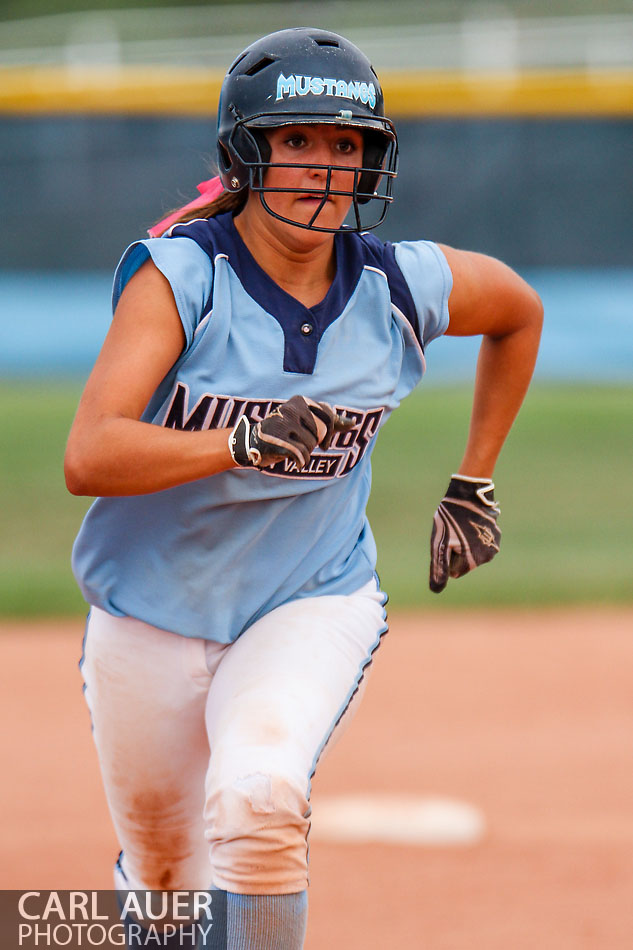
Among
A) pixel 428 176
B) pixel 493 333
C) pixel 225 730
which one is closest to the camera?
pixel 225 730

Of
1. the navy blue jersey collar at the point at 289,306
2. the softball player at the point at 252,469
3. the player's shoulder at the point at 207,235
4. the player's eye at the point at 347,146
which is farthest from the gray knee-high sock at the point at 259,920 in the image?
the player's eye at the point at 347,146

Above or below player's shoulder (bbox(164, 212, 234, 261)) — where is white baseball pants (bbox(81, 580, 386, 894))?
below

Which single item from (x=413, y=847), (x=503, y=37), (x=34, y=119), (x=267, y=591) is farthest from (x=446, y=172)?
(x=267, y=591)

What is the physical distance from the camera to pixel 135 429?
220 centimetres

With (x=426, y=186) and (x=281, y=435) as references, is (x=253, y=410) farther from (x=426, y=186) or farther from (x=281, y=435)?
(x=426, y=186)

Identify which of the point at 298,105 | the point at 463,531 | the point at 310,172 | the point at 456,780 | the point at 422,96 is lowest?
the point at 456,780

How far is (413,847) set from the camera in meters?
4.04

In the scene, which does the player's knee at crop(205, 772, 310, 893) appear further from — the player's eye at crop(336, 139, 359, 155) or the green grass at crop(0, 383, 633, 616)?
the green grass at crop(0, 383, 633, 616)

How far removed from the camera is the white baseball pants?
2.13m

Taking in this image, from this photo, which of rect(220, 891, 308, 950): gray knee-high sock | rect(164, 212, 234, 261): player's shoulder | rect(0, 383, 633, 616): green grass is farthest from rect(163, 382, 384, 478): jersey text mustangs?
rect(0, 383, 633, 616): green grass

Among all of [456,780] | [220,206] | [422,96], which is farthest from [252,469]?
[422,96]

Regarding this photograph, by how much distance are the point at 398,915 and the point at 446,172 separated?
43.7 feet

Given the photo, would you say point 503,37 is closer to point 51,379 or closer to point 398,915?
point 51,379

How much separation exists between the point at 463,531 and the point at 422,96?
13.2 metres
